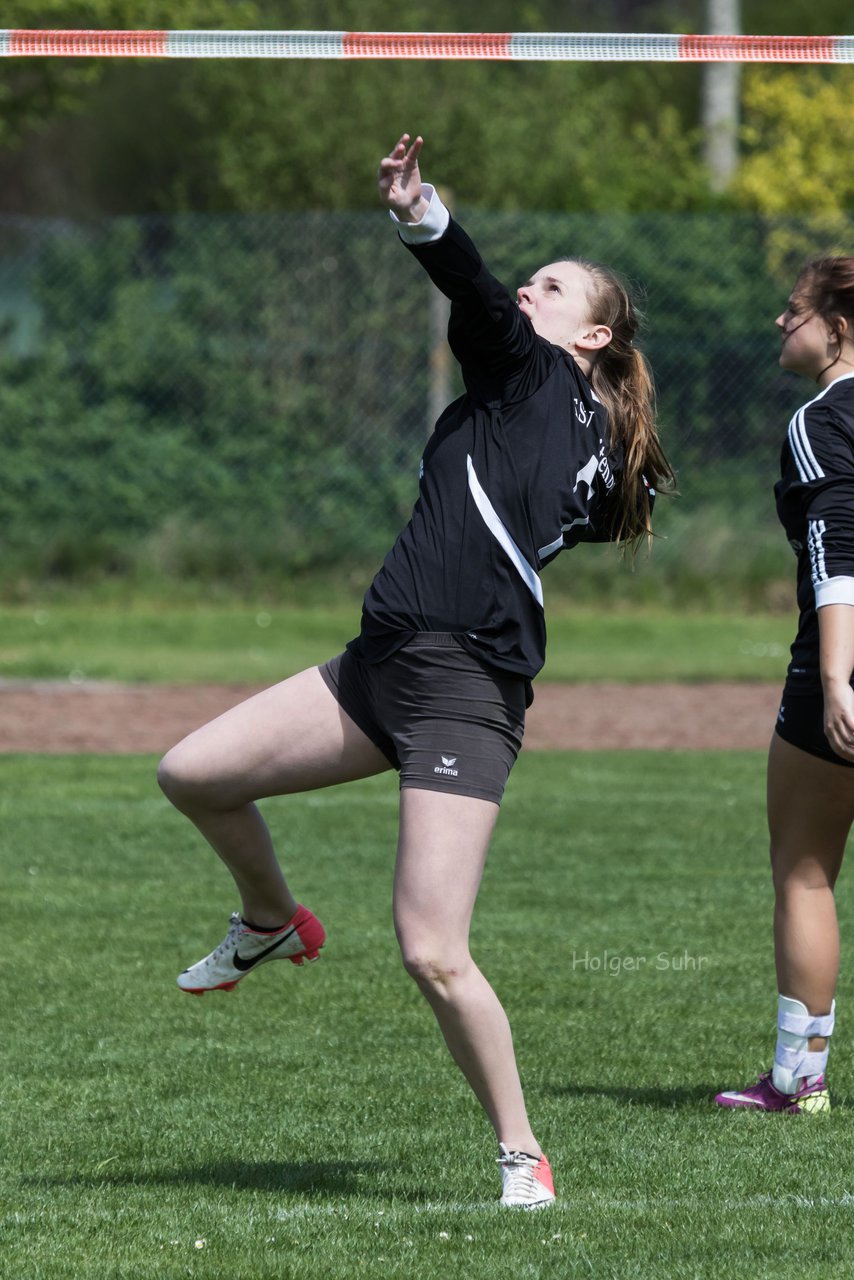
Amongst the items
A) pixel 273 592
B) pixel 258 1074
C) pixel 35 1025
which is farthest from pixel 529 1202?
pixel 273 592

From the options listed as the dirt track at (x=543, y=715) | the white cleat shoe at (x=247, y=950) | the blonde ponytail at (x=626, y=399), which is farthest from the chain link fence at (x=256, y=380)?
the blonde ponytail at (x=626, y=399)

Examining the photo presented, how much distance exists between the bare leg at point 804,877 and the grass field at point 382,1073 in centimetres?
36

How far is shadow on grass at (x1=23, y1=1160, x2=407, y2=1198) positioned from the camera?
14.1ft

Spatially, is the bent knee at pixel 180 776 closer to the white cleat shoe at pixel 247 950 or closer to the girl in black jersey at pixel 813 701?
the white cleat shoe at pixel 247 950

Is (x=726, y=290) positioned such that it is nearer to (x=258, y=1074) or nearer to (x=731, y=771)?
(x=731, y=771)

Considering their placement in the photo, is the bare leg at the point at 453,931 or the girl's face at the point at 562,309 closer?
the bare leg at the point at 453,931

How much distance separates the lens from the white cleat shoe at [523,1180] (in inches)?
155

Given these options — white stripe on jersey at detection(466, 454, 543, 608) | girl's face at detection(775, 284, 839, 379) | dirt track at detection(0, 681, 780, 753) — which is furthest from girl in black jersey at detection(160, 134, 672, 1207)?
dirt track at detection(0, 681, 780, 753)

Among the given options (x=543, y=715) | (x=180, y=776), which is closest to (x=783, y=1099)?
(x=180, y=776)

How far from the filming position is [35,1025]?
5.64 meters

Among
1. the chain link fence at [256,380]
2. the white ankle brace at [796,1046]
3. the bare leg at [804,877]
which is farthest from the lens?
the chain link fence at [256,380]

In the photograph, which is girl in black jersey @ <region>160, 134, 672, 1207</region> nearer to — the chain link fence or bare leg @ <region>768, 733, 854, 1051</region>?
bare leg @ <region>768, 733, 854, 1051</region>

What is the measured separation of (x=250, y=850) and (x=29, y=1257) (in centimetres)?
102

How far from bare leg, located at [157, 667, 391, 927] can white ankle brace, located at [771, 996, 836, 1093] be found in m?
1.48
